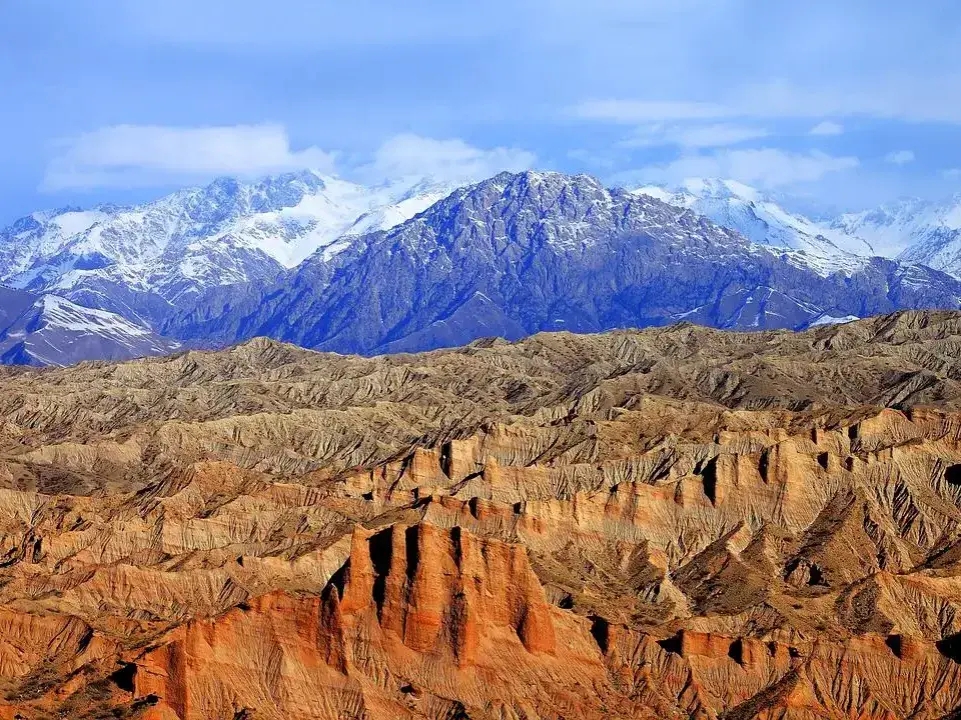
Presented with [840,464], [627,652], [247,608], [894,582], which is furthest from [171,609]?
[840,464]

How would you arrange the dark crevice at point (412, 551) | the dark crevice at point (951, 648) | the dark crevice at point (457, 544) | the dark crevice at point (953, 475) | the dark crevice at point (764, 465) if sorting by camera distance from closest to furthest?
the dark crevice at point (412, 551), the dark crevice at point (457, 544), the dark crevice at point (951, 648), the dark crevice at point (764, 465), the dark crevice at point (953, 475)

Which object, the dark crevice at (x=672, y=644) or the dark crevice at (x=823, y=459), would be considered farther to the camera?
the dark crevice at (x=823, y=459)

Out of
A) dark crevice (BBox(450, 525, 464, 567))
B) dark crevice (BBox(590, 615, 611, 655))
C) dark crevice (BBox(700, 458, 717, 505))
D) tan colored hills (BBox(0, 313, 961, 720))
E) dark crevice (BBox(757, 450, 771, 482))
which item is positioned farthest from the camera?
dark crevice (BBox(757, 450, 771, 482))

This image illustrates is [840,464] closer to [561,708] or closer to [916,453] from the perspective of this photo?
[916,453]

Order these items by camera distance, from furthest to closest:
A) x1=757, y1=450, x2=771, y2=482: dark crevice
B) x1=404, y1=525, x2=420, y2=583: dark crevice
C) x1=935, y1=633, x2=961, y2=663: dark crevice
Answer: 1. x1=757, y1=450, x2=771, y2=482: dark crevice
2. x1=935, y1=633, x2=961, y2=663: dark crevice
3. x1=404, y1=525, x2=420, y2=583: dark crevice

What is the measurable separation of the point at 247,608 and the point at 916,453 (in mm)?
92346

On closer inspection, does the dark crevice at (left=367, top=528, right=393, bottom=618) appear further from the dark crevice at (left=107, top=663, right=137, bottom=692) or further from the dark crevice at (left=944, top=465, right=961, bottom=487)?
the dark crevice at (left=944, top=465, right=961, bottom=487)

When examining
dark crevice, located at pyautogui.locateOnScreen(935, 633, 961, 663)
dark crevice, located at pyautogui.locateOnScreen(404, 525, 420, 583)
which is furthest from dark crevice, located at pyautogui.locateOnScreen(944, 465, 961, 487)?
dark crevice, located at pyautogui.locateOnScreen(404, 525, 420, 583)

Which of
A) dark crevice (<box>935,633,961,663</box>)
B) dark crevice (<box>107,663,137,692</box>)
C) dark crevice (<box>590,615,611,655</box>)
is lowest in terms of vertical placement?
dark crevice (<box>935,633,961,663</box>)

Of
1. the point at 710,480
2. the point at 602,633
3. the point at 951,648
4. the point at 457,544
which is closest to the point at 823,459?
the point at 710,480

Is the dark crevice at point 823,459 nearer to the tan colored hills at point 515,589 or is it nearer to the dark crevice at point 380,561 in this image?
the tan colored hills at point 515,589

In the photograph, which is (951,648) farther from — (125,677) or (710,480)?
(710,480)

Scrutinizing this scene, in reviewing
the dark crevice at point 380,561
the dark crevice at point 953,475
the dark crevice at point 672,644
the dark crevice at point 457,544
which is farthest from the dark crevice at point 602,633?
the dark crevice at point 953,475

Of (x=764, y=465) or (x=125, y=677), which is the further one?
(x=764, y=465)
